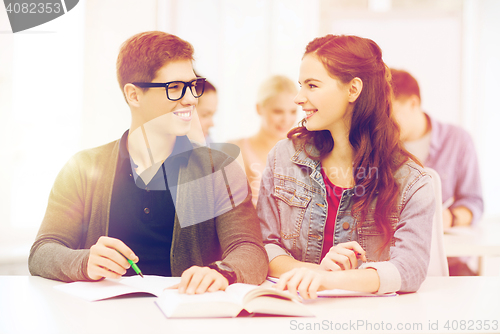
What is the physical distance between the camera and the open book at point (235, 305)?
2.19 ft

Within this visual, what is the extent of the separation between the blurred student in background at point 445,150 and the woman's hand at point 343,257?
147 centimetres

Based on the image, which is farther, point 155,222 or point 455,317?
point 155,222

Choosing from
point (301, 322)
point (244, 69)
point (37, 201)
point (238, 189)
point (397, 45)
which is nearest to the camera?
point (301, 322)

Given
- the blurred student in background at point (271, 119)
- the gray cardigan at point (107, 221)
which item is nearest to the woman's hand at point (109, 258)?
the gray cardigan at point (107, 221)

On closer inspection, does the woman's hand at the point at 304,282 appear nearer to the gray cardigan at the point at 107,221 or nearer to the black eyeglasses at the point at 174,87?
the gray cardigan at the point at 107,221

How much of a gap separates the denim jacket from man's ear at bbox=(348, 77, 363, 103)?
0.58 feet

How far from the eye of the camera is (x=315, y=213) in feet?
3.52

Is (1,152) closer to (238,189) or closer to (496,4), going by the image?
(238,189)

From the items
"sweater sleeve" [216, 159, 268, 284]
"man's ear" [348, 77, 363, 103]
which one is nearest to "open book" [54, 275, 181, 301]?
"sweater sleeve" [216, 159, 268, 284]

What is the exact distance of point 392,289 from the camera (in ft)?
2.72

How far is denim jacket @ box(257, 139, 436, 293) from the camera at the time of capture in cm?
92

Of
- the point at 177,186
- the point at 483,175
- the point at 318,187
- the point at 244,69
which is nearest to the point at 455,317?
the point at 318,187

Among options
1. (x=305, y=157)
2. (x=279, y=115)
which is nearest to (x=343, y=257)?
(x=305, y=157)

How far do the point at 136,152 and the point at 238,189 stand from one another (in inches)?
11.8
